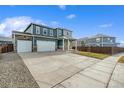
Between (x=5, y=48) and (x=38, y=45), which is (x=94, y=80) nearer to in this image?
(x=38, y=45)

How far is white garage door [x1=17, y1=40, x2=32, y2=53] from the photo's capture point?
13.9 meters

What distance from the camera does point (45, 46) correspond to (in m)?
17.2

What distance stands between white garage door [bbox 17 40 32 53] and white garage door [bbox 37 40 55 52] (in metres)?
1.58

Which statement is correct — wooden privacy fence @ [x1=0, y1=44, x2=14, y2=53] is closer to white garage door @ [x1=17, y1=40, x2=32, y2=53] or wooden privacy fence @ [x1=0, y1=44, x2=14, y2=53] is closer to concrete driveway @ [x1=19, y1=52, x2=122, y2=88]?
white garage door @ [x1=17, y1=40, x2=32, y2=53]

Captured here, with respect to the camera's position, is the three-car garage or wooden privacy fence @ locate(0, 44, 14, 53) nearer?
wooden privacy fence @ locate(0, 44, 14, 53)

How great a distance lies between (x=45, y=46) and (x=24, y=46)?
12.8 ft

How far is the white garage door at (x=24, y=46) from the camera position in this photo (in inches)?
549

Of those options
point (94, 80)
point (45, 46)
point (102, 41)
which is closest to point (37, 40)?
point (45, 46)

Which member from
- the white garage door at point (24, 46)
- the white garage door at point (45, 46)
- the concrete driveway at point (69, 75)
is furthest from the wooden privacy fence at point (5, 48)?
the concrete driveway at point (69, 75)

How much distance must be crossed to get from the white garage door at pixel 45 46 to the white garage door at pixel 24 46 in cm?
158

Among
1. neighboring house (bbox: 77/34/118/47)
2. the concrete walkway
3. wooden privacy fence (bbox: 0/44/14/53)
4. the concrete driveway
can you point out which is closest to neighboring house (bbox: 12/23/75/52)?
wooden privacy fence (bbox: 0/44/14/53)
